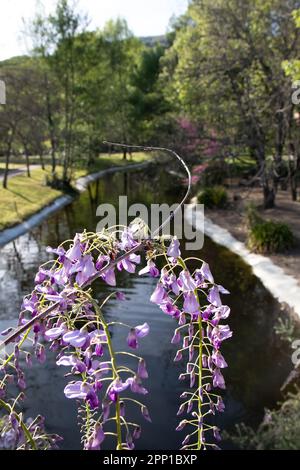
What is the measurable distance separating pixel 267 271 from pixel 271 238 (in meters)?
1.88

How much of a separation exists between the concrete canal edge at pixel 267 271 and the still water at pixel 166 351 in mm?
220

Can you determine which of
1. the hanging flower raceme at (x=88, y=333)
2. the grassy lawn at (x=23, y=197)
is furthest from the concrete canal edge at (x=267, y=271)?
the hanging flower raceme at (x=88, y=333)

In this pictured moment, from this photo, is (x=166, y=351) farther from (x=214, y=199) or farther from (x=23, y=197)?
(x=23, y=197)

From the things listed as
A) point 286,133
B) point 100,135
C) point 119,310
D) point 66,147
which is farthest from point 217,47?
point 100,135

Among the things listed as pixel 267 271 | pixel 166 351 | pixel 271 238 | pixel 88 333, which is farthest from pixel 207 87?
pixel 88 333

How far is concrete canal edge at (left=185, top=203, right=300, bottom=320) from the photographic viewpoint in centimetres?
1117

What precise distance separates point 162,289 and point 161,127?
33.8m

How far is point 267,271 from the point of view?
13.1 m

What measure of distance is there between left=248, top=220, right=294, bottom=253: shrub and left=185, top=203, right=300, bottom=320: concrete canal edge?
0.33 m

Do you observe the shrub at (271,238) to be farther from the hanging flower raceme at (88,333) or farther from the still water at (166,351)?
the hanging flower raceme at (88,333)

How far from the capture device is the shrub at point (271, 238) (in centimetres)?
1463

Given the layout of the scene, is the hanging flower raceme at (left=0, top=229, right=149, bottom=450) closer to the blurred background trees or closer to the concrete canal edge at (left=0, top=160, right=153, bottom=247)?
the blurred background trees

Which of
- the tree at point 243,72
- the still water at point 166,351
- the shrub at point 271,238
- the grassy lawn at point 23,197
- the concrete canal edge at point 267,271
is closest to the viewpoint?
the still water at point 166,351
